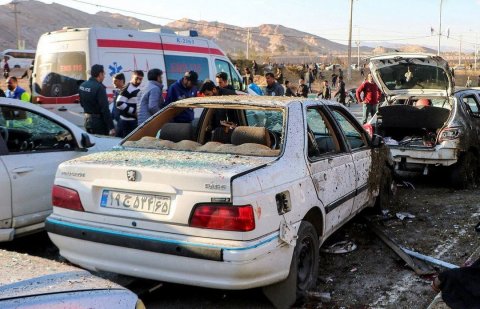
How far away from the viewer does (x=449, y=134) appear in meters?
7.48

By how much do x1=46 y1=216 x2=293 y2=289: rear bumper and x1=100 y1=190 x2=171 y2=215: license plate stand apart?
150mm

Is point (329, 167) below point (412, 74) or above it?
below

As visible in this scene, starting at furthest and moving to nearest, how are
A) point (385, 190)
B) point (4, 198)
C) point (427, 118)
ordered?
point (427, 118) < point (385, 190) < point (4, 198)

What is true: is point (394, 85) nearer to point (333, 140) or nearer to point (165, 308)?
point (333, 140)

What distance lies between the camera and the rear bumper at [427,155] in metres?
7.44

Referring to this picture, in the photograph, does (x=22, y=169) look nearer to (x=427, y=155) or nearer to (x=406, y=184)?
(x=427, y=155)

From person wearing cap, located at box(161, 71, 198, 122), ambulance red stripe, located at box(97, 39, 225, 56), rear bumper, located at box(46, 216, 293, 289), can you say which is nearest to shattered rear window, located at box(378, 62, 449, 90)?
person wearing cap, located at box(161, 71, 198, 122)

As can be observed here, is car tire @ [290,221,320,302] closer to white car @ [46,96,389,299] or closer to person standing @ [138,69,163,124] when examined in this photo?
white car @ [46,96,389,299]

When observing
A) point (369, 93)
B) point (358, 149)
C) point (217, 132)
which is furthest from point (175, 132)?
point (369, 93)

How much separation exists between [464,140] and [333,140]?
3700 mm

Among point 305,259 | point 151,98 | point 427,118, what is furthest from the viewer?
point 427,118

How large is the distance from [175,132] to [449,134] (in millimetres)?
4614

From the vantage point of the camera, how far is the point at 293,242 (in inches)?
139

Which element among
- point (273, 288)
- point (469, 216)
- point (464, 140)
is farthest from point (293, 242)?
point (464, 140)
